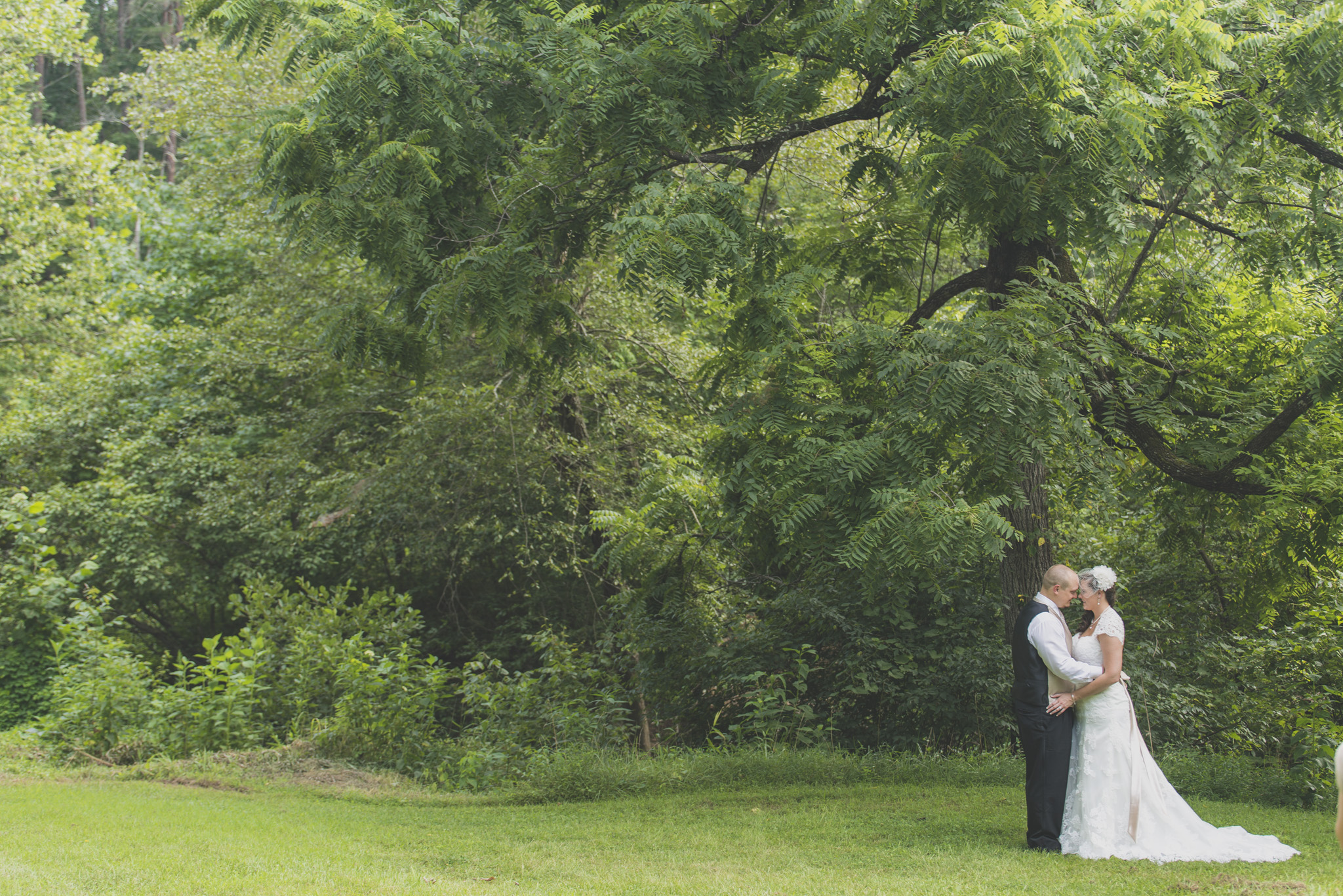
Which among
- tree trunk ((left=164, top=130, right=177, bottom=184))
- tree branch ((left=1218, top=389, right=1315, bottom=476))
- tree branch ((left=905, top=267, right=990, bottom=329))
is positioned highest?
tree trunk ((left=164, top=130, right=177, bottom=184))

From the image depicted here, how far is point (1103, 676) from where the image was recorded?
6.66 metres

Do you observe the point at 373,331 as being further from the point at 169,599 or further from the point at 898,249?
the point at 169,599

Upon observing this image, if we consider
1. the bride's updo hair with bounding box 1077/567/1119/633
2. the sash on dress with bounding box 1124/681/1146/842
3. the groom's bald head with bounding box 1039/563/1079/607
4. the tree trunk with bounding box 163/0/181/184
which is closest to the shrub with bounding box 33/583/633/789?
the groom's bald head with bounding box 1039/563/1079/607

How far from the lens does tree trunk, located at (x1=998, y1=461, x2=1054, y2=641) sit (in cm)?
997

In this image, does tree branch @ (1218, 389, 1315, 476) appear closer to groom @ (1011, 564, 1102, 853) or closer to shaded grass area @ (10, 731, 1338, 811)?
groom @ (1011, 564, 1102, 853)

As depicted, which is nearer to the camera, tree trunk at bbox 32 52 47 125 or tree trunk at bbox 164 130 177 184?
tree trunk at bbox 164 130 177 184

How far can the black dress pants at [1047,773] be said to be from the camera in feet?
22.2

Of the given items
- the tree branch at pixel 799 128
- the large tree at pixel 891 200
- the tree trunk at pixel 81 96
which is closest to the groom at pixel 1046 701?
the large tree at pixel 891 200

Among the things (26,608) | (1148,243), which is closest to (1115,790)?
(1148,243)

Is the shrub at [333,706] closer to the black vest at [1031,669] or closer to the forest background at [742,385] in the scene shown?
the forest background at [742,385]

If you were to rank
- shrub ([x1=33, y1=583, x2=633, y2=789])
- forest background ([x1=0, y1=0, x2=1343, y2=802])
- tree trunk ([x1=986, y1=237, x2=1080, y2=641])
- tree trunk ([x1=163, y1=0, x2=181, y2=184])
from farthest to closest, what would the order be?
tree trunk ([x1=163, y1=0, x2=181, y2=184]) → shrub ([x1=33, y1=583, x2=633, y2=789]) → tree trunk ([x1=986, y1=237, x2=1080, y2=641]) → forest background ([x1=0, y1=0, x2=1343, y2=802])

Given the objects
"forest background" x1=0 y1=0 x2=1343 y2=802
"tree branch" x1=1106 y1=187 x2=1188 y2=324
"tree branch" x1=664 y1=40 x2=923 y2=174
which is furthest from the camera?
"tree branch" x1=1106 y1=187 x2=1188 y2=324

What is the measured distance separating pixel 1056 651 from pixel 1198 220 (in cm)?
510

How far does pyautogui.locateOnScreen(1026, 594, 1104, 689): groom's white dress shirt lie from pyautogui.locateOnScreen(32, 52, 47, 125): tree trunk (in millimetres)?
38222
